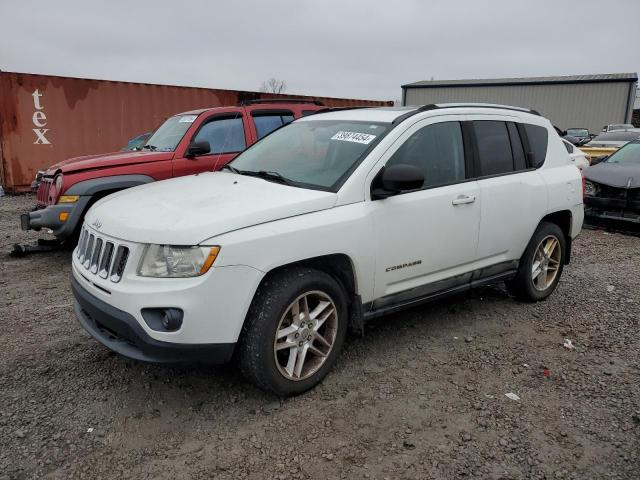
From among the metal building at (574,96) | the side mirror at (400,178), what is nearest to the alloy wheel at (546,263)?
the side mirror at (400,178)

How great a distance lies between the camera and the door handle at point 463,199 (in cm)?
376

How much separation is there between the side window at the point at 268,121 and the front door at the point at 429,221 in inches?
127

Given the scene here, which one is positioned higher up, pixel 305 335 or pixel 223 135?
pixel 223 135

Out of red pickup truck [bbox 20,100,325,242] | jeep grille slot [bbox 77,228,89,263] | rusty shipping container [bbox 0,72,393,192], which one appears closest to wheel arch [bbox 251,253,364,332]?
jeep grille slot [bbox 77,228,89,263]

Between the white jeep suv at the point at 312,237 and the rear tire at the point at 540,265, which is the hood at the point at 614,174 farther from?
the white jeep suv at the point at 312,237

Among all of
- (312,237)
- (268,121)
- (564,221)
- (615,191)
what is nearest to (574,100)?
(615,191)

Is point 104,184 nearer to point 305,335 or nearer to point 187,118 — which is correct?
point 187,118

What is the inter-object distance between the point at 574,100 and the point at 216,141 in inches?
1563

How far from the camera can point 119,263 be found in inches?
112

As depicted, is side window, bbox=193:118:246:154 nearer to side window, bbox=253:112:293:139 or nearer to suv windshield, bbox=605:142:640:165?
side window, bbox=253:112:293:139

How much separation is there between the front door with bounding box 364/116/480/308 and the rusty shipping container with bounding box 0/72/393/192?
10.5m

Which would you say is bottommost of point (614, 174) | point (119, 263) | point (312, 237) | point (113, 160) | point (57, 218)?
point (57, 218)

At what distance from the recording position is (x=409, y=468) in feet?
8.29

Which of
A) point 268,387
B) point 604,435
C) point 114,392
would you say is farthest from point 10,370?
point 604,435
